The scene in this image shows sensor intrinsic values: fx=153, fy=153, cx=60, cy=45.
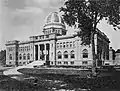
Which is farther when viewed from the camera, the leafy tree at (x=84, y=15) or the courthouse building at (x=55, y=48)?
the courthouse building at (x=55, y=48)

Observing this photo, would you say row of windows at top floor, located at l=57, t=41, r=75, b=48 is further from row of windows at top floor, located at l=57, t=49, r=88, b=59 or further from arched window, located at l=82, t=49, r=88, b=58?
arched window, located at l=82, t=49, r=88, b=58

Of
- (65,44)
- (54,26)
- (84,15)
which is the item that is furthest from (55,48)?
(84,15)

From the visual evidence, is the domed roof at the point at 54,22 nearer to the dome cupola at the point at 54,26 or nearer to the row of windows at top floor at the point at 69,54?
the dome cupola at the point at 54,26

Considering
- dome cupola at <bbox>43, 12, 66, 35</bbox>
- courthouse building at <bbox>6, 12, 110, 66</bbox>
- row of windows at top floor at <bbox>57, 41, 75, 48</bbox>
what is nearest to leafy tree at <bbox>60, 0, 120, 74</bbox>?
courthouse building at <bbox>6, 12, 110, 66</bbox>

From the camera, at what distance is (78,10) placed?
23.3 metres

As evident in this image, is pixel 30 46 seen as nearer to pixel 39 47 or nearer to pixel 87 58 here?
pixel 39 47

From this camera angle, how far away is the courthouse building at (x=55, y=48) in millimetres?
63900

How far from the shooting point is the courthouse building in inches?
2516

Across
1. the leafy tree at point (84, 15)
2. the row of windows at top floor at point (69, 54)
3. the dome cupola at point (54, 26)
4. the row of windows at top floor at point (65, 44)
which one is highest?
the dome cupola at point (54, 26)

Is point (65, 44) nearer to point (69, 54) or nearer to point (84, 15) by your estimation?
point (69, 54)

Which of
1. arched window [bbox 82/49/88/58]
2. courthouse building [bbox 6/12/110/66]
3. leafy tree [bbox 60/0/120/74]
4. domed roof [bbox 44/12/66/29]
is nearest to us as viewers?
leafy tree [bbox 60/0/120/74]

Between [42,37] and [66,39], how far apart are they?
52.6 ft

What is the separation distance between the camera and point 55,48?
7281 centimetres

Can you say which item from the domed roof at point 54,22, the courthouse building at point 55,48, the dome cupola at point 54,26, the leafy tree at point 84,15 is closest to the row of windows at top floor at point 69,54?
the courthouse building at point 55,48
